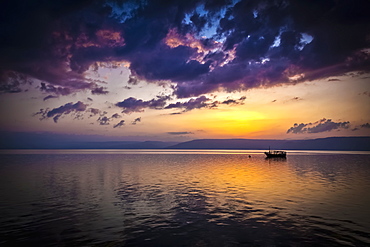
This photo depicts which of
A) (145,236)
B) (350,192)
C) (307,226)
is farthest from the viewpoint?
(350,192)

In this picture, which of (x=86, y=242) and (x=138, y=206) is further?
(x=138, y=206)

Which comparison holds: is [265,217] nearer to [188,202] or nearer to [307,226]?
[307,226]

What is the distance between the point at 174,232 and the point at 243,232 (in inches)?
235

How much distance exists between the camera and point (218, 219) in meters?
26.0

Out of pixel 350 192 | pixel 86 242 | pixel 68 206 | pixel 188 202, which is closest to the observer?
pixel 86 242

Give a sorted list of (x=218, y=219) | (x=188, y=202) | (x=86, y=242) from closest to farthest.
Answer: (x=86, y=242)
(x=218, y=219)
(x=188, y=202)

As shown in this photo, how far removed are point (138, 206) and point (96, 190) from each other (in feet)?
47.7

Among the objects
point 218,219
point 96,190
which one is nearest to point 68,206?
point 96,190

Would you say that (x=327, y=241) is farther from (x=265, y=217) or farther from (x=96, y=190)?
(x=96, y=190)

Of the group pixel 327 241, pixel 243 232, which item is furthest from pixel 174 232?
pixel 327 241

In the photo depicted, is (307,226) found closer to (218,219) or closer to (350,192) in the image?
(218,219)

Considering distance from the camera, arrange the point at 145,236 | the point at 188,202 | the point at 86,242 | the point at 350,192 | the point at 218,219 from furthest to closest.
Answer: the point at 350,192
the point at 188,202
the point at 218,219
the point at 145,236
the point at 86,242

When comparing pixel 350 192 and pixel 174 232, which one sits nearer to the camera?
pixel 174 232

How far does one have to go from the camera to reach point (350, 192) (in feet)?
136
